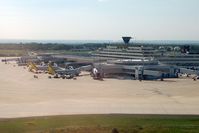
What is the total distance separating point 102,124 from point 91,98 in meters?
19.6

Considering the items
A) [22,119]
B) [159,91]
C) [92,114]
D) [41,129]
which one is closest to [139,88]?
[159,91]

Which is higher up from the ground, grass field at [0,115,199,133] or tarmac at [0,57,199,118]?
grass field at [0,115,199,133]

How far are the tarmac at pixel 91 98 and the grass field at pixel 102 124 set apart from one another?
11.3ft

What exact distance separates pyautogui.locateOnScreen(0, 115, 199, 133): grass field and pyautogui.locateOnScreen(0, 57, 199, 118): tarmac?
3455mm

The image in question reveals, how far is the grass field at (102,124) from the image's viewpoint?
30750mm

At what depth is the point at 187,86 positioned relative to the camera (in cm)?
6738

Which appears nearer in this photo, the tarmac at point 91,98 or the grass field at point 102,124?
the grass field at point 102,124

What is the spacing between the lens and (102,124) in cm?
3350

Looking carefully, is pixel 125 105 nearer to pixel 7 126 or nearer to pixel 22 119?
pixel 22 119

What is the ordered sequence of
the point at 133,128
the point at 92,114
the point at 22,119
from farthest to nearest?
the point at 92,114 → the point at 22,119 → the point at 133,128

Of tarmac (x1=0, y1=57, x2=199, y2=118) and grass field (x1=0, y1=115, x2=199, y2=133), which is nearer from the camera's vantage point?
grass field (x1=0, y1=115, x2=199, y2=133)

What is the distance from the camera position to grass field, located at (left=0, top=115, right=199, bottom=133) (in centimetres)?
3075

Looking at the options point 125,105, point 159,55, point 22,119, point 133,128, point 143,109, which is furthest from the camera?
point 159,55

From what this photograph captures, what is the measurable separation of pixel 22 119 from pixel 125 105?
14159 mm
